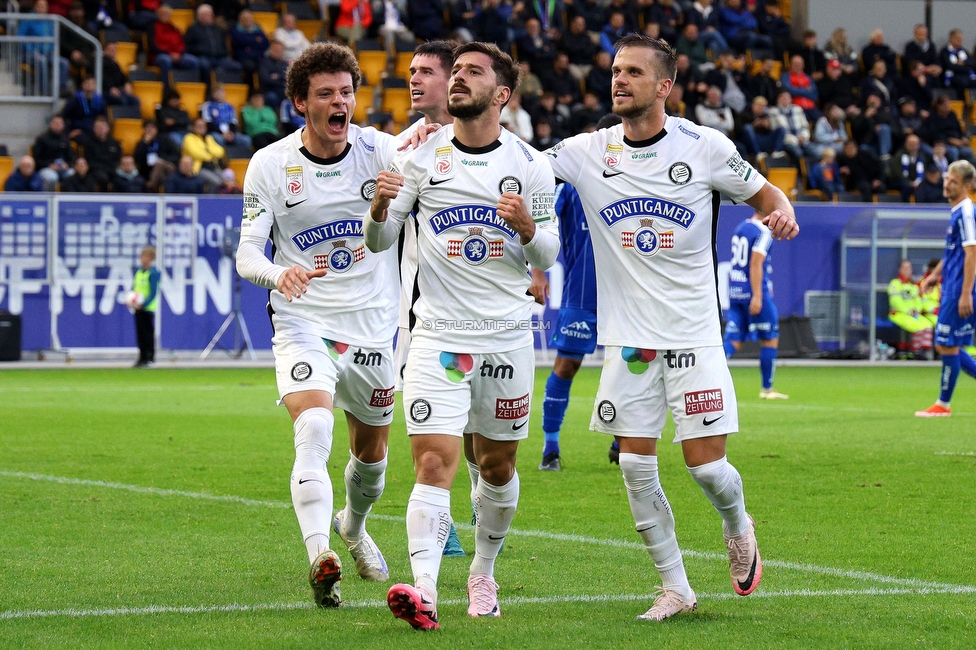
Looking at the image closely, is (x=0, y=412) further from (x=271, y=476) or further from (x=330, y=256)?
(x=330, y=256)

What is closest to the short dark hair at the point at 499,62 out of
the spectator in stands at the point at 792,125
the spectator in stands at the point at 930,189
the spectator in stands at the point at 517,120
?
the spectator in stands at the point at 517,120

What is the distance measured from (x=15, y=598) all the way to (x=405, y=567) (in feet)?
5.79

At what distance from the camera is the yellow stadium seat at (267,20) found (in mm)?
27125

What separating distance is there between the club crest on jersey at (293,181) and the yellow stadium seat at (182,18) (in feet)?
70.4

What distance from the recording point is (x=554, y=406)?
10.0 meters

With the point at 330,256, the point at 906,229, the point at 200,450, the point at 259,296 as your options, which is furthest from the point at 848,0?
the point at 330,256

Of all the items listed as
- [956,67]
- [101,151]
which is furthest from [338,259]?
[956,67]

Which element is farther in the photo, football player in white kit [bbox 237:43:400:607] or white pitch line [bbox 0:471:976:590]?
white pitch line [bbox 0:471:976:590]

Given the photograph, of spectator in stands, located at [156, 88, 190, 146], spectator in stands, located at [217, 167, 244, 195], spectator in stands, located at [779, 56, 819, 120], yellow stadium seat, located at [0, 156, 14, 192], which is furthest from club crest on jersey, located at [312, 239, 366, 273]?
spectator in stands, located at [779, 56, 819, 120]

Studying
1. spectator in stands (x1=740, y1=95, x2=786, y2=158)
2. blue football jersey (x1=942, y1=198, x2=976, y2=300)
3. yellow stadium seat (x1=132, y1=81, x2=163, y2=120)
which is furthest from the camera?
spectator in stands (x1=740, y1=95, x2=786, y2=158)

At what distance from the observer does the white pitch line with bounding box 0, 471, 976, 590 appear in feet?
19.8

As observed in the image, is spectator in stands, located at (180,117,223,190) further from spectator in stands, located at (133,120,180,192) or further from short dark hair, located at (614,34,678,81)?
short dark hair, located at (614,34,678,81)

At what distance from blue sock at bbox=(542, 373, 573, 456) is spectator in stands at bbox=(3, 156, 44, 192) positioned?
15.1 meters

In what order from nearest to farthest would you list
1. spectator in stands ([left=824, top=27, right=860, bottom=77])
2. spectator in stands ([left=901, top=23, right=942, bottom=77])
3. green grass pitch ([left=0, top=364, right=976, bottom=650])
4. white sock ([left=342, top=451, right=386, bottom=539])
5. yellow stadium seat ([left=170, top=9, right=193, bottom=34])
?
1. green grass pitch ([left=0, top=364, right=976, bottom=650])
2. white sock ([left=342, top=451, right=386, bottom=539])
3. yellow stadium seat ([left=170, top=9, right=193, bottom=34])
4. spectator in stands ([left=824, top=27, right=860, bottom=77])
5. spectator in stands ([left=901, top=23, right=942, bottom=77])
